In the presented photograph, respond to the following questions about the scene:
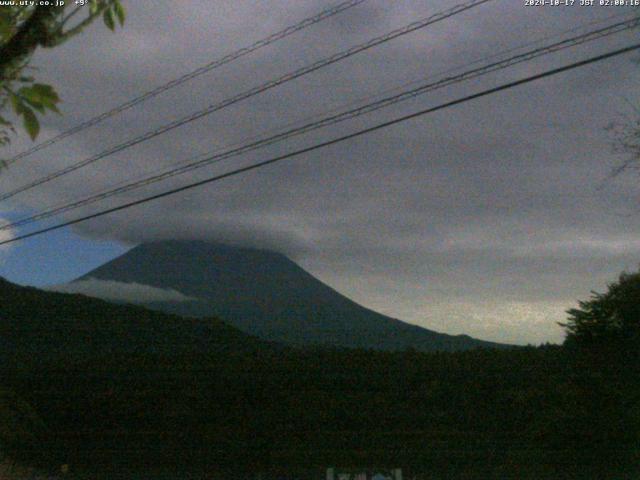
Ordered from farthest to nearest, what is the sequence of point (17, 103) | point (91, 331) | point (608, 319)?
point (91, 331) → point (608, 319) → point (17, 103)

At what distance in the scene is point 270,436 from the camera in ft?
31.4

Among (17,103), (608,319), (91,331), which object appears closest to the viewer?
(17,103)

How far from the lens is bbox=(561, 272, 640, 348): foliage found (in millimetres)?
8555

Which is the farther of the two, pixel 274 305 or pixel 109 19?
pixel 274 305

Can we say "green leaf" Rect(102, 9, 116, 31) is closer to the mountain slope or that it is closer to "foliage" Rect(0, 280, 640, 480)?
"foliage" Rect(0, 280, 640, 480)

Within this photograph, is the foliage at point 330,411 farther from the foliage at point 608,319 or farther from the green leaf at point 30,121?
the green leaf at point 30,121

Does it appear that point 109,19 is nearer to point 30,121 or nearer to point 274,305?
point 30,121

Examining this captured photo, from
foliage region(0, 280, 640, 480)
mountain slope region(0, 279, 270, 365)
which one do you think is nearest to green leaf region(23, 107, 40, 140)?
foliage region(0, 280, 640, 480)

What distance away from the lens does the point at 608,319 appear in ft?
28.2

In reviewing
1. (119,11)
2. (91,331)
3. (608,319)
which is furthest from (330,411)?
(119,11)

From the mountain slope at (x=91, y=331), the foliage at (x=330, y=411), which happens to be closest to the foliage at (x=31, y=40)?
the foliage at (x=330, y=411)

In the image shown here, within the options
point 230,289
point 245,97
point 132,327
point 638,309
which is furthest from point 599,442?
point 230,289

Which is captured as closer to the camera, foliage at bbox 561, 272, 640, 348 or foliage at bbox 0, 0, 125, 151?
foliage at bbox 0, 0, 125, 151

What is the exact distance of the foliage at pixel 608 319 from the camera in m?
8.55
